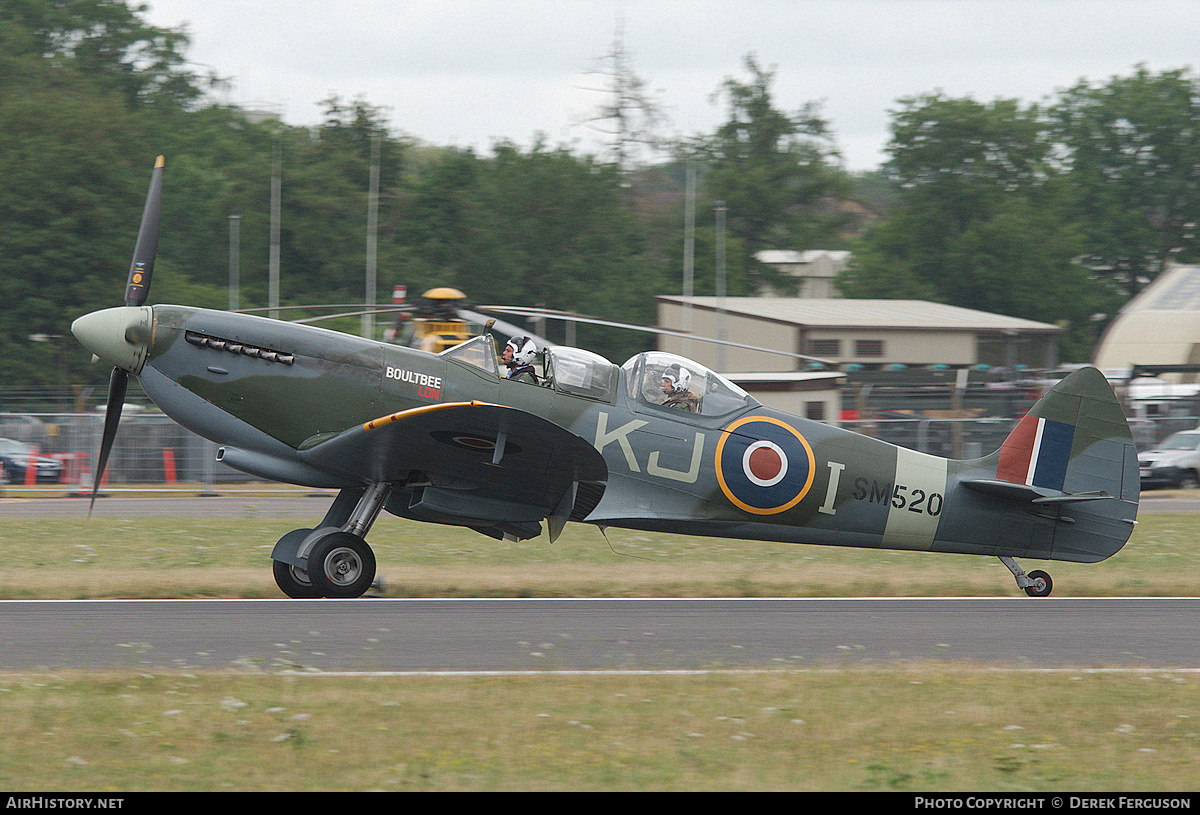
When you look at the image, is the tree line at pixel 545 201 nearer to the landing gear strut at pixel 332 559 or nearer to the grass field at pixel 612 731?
the landing gear strut at pixel 332 559

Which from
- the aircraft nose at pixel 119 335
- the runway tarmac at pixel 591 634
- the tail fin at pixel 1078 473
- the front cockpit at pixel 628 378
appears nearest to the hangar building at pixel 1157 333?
the tail fin at pixel 1078 473

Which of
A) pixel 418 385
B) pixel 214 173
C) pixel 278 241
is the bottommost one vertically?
pixel 418 385

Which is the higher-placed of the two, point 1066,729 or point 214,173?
point 214,173

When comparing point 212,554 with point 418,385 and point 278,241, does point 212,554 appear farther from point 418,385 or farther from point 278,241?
point 278,241

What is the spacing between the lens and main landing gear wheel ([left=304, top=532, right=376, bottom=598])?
33.6ft

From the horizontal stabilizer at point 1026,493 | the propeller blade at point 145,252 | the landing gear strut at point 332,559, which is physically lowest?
the landing gear strut at point 332,559

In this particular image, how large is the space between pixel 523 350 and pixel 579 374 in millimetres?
553

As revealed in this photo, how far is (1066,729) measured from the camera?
252 inches

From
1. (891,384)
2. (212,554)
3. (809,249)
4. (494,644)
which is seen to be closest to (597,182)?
(809,249)

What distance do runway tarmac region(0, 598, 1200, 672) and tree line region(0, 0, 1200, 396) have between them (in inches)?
1238

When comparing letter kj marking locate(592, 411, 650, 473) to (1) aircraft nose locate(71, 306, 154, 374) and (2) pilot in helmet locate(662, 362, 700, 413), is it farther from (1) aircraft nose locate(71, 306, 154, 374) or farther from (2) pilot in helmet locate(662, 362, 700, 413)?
(1) aircraft nose locate(71, 306, 154, 374)

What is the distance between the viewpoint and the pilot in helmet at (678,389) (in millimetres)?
10805

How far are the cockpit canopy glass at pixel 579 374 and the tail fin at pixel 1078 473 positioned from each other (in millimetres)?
3606

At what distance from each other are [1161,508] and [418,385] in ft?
57.8
